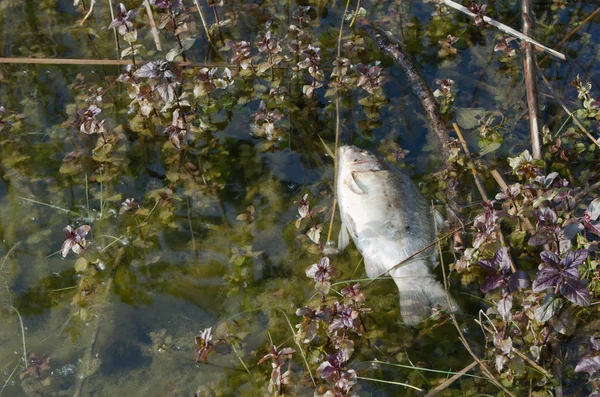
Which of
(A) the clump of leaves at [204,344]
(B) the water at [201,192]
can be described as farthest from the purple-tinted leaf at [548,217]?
(A) the clump of leaves at [204,344]

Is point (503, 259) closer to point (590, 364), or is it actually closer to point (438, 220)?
point (590, 364)

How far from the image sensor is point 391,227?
4.30m

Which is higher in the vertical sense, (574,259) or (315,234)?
(574,259)

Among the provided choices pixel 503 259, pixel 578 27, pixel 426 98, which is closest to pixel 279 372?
pixel 503 259

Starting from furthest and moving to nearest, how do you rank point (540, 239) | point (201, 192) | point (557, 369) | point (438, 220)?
1. point (201, 192)
2. point (438, 220)
3. point (557, 369)
4. point (540, 239)

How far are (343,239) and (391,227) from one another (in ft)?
1.21

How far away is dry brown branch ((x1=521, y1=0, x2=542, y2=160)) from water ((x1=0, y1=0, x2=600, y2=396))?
0.25 m

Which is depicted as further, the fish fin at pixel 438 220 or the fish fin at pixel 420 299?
the fish fin at pixel 438 220

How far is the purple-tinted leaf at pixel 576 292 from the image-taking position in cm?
312

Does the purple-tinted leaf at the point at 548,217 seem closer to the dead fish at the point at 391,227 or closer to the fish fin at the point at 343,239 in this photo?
the dead fish at the point at 391,227

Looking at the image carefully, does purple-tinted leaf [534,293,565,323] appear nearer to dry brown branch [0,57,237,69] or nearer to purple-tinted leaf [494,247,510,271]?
purple-tinted leaf [494,247,510,271]

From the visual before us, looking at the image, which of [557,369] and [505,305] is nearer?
[505,305]

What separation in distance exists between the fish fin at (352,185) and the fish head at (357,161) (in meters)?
0.06

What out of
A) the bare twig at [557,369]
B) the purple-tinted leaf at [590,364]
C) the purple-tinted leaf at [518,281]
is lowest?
the bare twig at [557,369]
